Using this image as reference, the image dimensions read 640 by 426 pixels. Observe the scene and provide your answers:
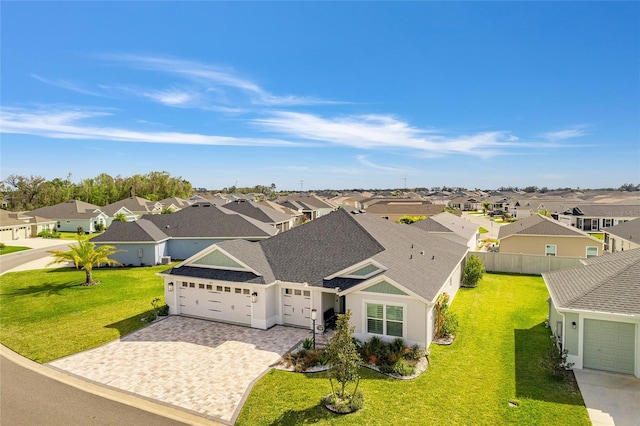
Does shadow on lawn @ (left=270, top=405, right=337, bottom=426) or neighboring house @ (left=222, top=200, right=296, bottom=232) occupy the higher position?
neighboring house @ (left=222, top=200, right=296, bottom=232)

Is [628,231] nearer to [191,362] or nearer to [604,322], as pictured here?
[604,322]

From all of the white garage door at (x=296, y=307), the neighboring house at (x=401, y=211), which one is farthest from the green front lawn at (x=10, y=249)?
the neighboring house at (x=401, y=211)

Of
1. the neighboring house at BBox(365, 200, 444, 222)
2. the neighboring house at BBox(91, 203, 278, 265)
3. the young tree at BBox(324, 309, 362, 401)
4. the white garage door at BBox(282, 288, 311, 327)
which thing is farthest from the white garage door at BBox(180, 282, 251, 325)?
the neighboring house at BBox(365, 200, 444, 222)


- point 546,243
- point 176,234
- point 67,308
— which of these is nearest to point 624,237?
point 546,243

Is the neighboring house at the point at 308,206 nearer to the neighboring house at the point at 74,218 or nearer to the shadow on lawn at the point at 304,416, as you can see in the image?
the neighboring house at the point at 74,218

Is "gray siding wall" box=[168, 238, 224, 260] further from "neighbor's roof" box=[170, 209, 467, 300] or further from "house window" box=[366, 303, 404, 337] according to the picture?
"house window" box=[366, 303, 404, 337]

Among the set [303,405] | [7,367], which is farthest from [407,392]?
[7,367]
